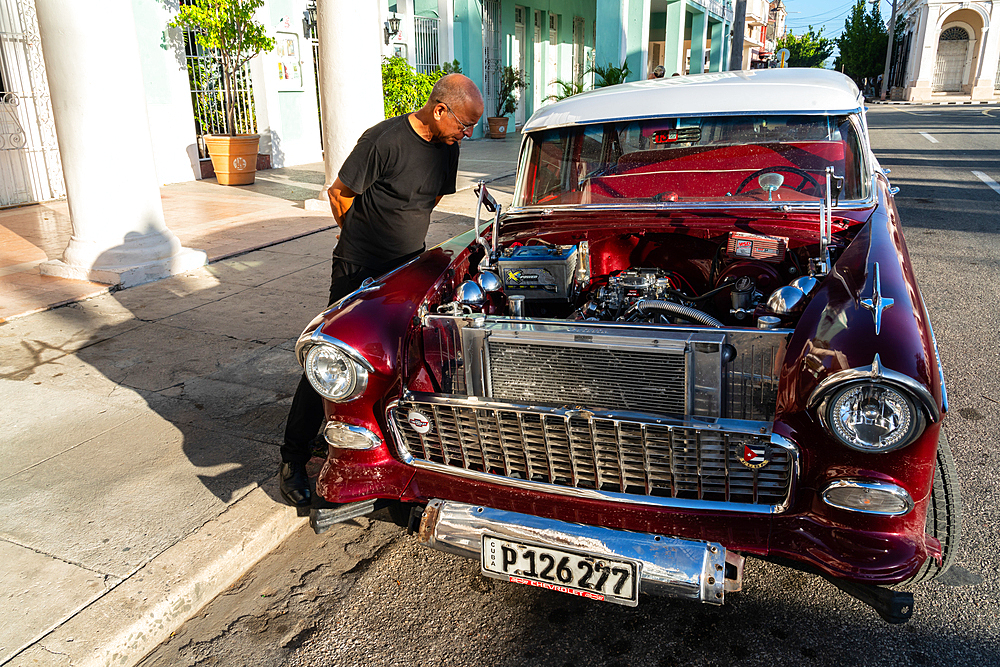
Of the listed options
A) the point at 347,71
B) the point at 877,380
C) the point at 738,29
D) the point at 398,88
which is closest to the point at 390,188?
the point at 877,380

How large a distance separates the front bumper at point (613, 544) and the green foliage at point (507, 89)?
18.9 meters

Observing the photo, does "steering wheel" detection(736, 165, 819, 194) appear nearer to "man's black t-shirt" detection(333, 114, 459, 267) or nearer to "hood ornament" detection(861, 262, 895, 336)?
"hood ornament" detection(861, 262, 895, 336)

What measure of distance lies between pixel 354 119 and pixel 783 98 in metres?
6.87

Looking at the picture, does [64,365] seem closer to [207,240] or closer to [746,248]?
[207,240]

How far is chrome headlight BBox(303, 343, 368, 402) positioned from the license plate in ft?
2.34

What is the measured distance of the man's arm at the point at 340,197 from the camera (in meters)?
3.49

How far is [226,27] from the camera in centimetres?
1066

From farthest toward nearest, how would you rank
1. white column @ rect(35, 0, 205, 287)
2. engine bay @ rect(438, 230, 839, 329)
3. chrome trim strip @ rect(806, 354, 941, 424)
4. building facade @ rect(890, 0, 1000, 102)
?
building facade @ rect(890, 0, 1000, 102) < white column @ rect(35, 0, 205, 287) < engine bay @ rect(438, 230, 839, 329) < chrome trim strip @ rect(806, 354, 941, 424)

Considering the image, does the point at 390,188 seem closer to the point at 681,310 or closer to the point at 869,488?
the point at 681,310

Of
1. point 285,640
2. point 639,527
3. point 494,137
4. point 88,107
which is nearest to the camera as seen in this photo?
point 639,527

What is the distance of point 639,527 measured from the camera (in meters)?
2.29

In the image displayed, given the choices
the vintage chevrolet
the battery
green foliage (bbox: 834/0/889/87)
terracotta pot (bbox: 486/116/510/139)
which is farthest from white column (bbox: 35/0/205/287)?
green foliage (bbox: 834/0/889/87)

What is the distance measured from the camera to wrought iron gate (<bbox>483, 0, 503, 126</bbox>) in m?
19.7

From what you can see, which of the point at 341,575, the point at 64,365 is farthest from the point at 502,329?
the point at 64,365
